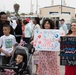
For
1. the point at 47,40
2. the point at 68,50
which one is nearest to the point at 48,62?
the point at 47,40

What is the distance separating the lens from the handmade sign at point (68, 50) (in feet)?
21.1

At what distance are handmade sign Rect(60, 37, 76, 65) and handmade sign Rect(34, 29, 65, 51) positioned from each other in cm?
39

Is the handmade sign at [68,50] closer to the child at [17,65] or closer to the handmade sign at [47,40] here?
the handmade sign at [47,40]

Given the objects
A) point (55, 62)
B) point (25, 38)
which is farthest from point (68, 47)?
point (25, 38)

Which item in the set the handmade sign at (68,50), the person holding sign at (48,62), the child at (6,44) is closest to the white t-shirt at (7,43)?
the child at (6,44)

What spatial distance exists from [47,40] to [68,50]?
679 mm

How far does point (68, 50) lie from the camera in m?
Result: 6.48

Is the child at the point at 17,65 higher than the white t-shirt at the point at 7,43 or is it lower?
lower

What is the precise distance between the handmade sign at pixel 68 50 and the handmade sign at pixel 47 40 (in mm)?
391

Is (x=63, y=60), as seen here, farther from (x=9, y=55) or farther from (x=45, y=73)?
(x=9, y=55)

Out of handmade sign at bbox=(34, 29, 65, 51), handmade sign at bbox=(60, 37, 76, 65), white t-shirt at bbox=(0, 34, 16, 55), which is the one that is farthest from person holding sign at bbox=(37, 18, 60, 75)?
white t-shirt at bbox=(0, 34, 16, 55)

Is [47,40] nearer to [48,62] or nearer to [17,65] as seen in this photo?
[48,62]

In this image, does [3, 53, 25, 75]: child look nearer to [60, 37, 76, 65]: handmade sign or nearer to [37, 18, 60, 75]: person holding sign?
[37, 18, 60, 75]: person holding sign

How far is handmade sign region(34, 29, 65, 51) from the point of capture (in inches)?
272
